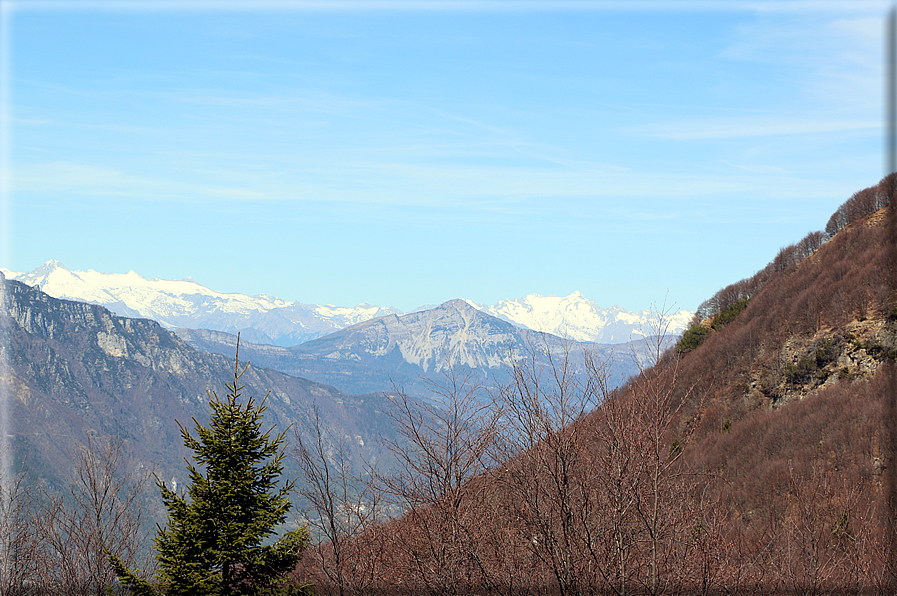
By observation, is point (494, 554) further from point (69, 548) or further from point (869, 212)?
point (869, 212)

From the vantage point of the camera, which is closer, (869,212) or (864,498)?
(864,498)

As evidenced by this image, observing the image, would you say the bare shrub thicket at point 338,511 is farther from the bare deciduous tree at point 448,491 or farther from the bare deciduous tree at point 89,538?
the bare deciduous tree at point 89,538

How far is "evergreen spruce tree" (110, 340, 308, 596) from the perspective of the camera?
54.7 ft

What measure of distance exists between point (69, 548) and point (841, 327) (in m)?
98.1

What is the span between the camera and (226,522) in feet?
55.9

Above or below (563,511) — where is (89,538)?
below

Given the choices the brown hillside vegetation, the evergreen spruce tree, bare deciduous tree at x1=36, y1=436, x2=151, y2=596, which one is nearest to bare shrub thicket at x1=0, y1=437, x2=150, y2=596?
bare deciduous tree at x1=36, y1=436, x2=151, y2=596

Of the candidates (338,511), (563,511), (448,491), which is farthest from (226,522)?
(563,511)

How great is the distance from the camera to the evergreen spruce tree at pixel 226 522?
54.7 ft

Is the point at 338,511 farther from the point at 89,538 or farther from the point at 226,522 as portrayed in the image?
the point at 89,538

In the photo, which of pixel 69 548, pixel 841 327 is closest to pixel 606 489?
pixel 69 548

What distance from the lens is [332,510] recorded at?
59.7 feet

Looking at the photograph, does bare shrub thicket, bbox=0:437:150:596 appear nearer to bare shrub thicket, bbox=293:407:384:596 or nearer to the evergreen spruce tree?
the evergreen spruce tree

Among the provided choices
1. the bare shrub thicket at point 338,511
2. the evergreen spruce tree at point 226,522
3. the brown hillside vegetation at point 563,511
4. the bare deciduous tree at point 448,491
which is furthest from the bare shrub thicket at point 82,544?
the bare deciduous tree at point 448,491
